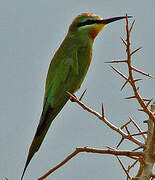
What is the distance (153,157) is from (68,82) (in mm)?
1509

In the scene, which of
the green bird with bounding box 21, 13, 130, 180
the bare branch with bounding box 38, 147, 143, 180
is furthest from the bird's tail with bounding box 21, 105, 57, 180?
the bare branch with bounding box 38, 147, 143, 180

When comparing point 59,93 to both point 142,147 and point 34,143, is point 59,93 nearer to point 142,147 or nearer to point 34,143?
point 34,143

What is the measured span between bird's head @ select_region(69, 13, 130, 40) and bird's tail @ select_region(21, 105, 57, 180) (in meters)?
0.82

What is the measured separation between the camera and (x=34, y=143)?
1.83 metres

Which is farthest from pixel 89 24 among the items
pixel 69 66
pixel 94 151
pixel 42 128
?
pixel 94 151

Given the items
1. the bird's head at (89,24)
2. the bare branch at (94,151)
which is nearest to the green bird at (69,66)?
the bird's head at (89,24)

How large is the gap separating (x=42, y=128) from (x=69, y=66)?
0.58 m

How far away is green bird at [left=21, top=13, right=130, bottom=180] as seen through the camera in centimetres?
220

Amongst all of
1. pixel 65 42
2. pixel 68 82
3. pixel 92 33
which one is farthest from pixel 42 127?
pixel 92 33

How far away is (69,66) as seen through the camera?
8.14ft

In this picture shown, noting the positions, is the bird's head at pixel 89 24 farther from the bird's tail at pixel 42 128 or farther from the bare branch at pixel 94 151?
the bare branch at pixel 94 151

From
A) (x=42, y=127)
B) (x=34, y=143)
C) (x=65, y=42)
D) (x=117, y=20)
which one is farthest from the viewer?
(x=65, y=42)

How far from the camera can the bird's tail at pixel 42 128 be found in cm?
180

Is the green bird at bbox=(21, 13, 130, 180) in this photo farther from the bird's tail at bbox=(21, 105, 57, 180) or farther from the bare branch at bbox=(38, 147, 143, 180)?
the bare branch at bbox=(38, 147, 143, 180)
